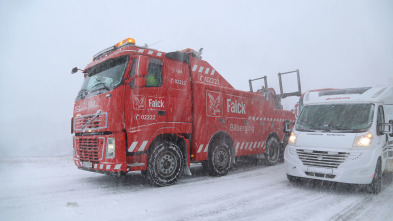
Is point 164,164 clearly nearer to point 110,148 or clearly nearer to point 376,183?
point 110,148

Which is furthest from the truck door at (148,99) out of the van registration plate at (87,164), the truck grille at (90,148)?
the van registration plate at (87,164)

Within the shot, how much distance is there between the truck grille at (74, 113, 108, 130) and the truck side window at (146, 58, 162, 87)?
1.22 m

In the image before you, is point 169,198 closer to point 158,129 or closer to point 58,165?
point 158,129

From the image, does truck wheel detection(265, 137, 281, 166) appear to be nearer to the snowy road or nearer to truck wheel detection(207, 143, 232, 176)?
the snowy road

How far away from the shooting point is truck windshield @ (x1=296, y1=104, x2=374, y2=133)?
5.74 metres

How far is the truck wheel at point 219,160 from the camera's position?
7078 mm

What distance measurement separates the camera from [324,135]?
576 cm

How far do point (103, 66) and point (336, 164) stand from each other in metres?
5.51

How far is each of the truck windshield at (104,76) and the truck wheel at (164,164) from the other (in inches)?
66.5

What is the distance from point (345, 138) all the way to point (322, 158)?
617mm

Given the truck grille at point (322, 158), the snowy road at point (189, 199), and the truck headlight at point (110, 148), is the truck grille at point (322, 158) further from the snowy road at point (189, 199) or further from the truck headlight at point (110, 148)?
the truck headlight at point (110, 148)

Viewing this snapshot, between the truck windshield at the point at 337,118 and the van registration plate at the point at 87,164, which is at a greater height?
the truck windshield at the point at 337,118

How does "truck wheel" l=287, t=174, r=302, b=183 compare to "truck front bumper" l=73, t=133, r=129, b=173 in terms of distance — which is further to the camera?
"truck wheel" l=287, t=174, r=302, b=183

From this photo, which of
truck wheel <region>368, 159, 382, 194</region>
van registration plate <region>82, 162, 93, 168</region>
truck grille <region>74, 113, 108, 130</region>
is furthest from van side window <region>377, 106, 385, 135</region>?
van registration plate <region>82, 162, 93, 168</region>
